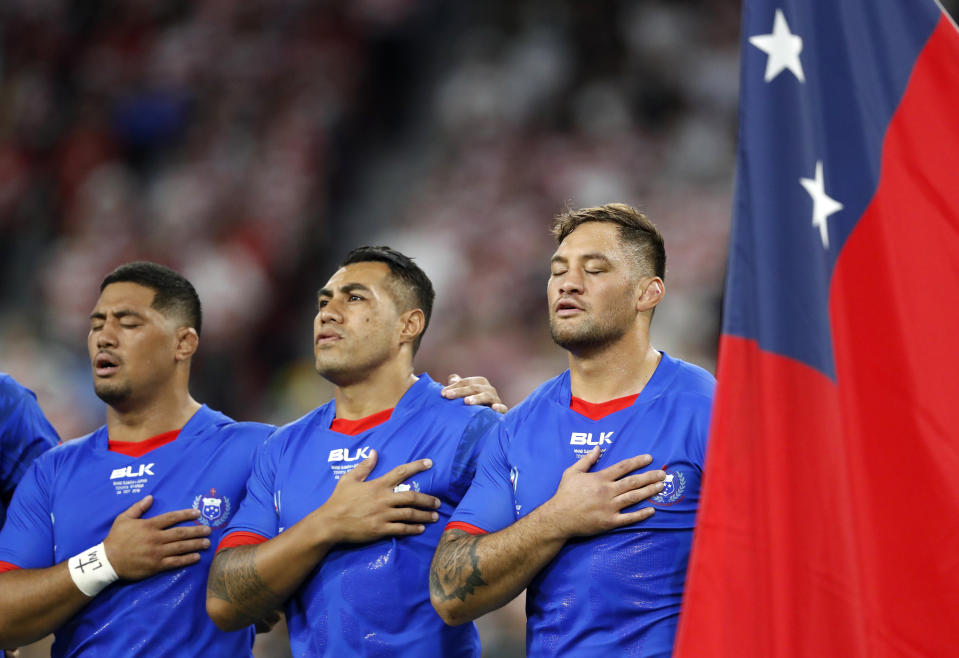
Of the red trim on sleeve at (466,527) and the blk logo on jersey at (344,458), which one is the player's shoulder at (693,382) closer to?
the red trim on sleeve at (466,527)

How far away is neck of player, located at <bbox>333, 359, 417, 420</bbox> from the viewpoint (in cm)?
411

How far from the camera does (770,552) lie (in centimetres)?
247

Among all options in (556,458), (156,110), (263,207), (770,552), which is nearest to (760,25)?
(770,552)

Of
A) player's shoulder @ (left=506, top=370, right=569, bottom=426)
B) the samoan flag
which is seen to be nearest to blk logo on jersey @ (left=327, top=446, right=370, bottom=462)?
player's shoulder @ (left=506, top=370, right=569, bottom=426)

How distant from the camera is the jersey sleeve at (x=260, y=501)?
155 inches

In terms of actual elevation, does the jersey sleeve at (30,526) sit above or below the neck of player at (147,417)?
→ below

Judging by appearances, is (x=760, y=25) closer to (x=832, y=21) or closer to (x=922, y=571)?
(x=832, y=21)

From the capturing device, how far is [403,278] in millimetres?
4305

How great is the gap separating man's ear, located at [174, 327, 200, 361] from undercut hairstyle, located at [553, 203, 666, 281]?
1605 mm

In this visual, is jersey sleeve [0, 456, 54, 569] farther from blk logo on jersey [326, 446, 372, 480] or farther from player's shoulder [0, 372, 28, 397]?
blk logo on jersey [326, 446, 372, 480]

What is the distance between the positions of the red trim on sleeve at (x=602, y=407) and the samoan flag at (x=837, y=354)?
99 centimetres

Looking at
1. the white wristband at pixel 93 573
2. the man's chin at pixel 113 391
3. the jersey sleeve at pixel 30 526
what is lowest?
the white wristband at pixel 93 573

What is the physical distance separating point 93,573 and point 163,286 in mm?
1139

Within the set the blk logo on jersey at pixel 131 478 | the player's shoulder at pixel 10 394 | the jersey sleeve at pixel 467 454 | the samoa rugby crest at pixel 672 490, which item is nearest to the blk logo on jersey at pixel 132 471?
the blk logo on jersey at pixel 131 478
